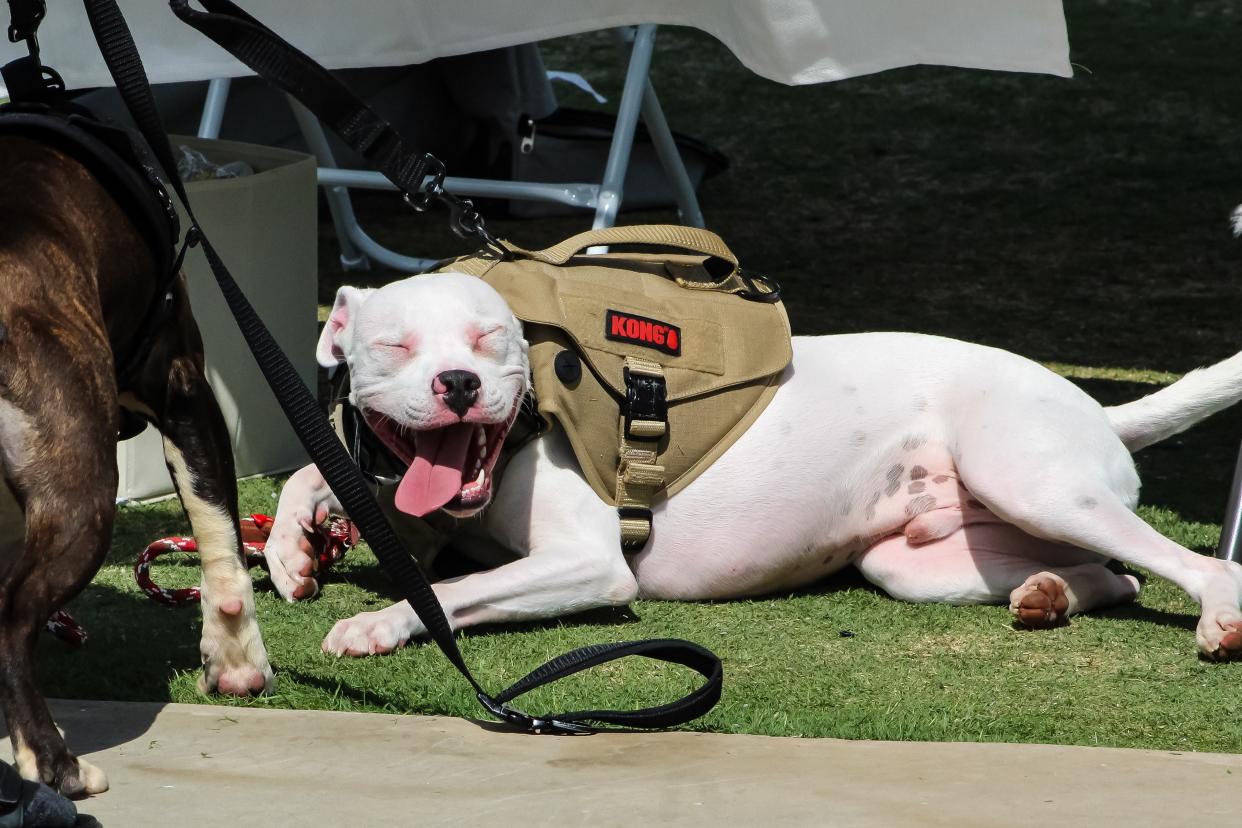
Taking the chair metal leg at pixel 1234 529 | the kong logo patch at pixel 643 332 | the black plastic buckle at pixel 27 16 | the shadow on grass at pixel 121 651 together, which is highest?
the black plastic buckle at pixel 27 16

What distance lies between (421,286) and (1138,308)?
345cm

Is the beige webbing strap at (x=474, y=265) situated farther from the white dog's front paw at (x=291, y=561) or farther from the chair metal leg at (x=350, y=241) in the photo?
the chair metal leg at (x=350, y=241)

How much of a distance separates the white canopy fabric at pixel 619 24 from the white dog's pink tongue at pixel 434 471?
0.95m

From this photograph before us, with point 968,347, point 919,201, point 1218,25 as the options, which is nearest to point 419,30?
point 968,347

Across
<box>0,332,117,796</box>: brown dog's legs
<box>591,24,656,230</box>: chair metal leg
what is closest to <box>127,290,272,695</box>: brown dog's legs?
Answer: <box>0,332,117,796</box>: brown dog's legs

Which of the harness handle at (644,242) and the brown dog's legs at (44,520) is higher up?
the harness handle at (644,242)

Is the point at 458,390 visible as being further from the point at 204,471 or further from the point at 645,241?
→ the point at 645,241

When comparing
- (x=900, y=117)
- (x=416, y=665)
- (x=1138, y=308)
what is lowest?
(x=416, y=665)

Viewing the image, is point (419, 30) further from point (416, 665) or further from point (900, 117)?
point (900, 117)

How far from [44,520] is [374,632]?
0.94 metres

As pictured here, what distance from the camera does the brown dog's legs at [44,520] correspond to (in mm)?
1850

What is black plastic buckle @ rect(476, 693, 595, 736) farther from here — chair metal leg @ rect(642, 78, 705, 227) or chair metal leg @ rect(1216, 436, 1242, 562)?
chair metal leg @ rect(642, 78, 705, 227)

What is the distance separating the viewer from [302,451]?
4.07 metres

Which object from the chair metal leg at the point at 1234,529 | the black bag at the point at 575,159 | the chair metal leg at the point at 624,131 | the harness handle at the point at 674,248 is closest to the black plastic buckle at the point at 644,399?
the harness handle at the point at 674,248
